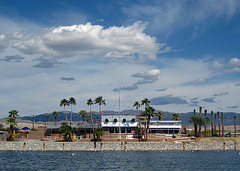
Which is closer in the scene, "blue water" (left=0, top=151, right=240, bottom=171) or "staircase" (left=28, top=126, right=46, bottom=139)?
"blue water" (left=0, top=151, right=240, bottom=171)

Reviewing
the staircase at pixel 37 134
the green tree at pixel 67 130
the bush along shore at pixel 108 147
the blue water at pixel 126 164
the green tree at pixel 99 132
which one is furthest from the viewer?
the staircase at pixel 37 134

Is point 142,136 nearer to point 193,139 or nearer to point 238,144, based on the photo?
point 193,139

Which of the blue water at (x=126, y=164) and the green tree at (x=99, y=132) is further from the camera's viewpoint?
the green tree at (x=99, y=132)

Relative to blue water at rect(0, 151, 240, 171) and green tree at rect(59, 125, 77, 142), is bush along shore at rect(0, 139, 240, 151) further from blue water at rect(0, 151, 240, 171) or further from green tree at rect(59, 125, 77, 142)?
blue water at rect(0, 151, 240, 171)

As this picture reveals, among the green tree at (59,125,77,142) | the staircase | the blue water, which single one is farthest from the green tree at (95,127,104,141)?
the blue water

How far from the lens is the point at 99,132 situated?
3718 inches

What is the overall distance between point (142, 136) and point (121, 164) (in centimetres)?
3967

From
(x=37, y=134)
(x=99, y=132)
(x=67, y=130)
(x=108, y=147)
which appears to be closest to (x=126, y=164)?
(x=108, y=147)

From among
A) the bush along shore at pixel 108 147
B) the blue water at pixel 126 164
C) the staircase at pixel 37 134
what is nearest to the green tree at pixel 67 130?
the bush along shore at pixel 108 147

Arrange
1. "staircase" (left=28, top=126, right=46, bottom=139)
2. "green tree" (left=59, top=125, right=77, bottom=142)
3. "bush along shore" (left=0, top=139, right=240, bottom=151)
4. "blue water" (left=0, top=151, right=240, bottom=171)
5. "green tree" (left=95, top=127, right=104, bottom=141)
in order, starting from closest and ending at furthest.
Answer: "blue water" (left=0, top=151, right=240, bottom=171), "bush along shore" (left=0, top=139, right=240, bottom=151), "green tree" (left=59, top=125, right=77, bottom=142), "green tree" (left=95, top=127, right=104, bottom=141), "staircase" (left=28, top=126, right=46, bottom=139)

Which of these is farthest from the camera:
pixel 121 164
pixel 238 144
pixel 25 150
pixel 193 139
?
pixel 193 139

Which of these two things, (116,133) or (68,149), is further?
(116,133)

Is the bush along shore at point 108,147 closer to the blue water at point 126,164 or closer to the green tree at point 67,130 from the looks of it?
the green tree at point 67,130

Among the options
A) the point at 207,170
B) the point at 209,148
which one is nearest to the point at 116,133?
the point at 209,148
